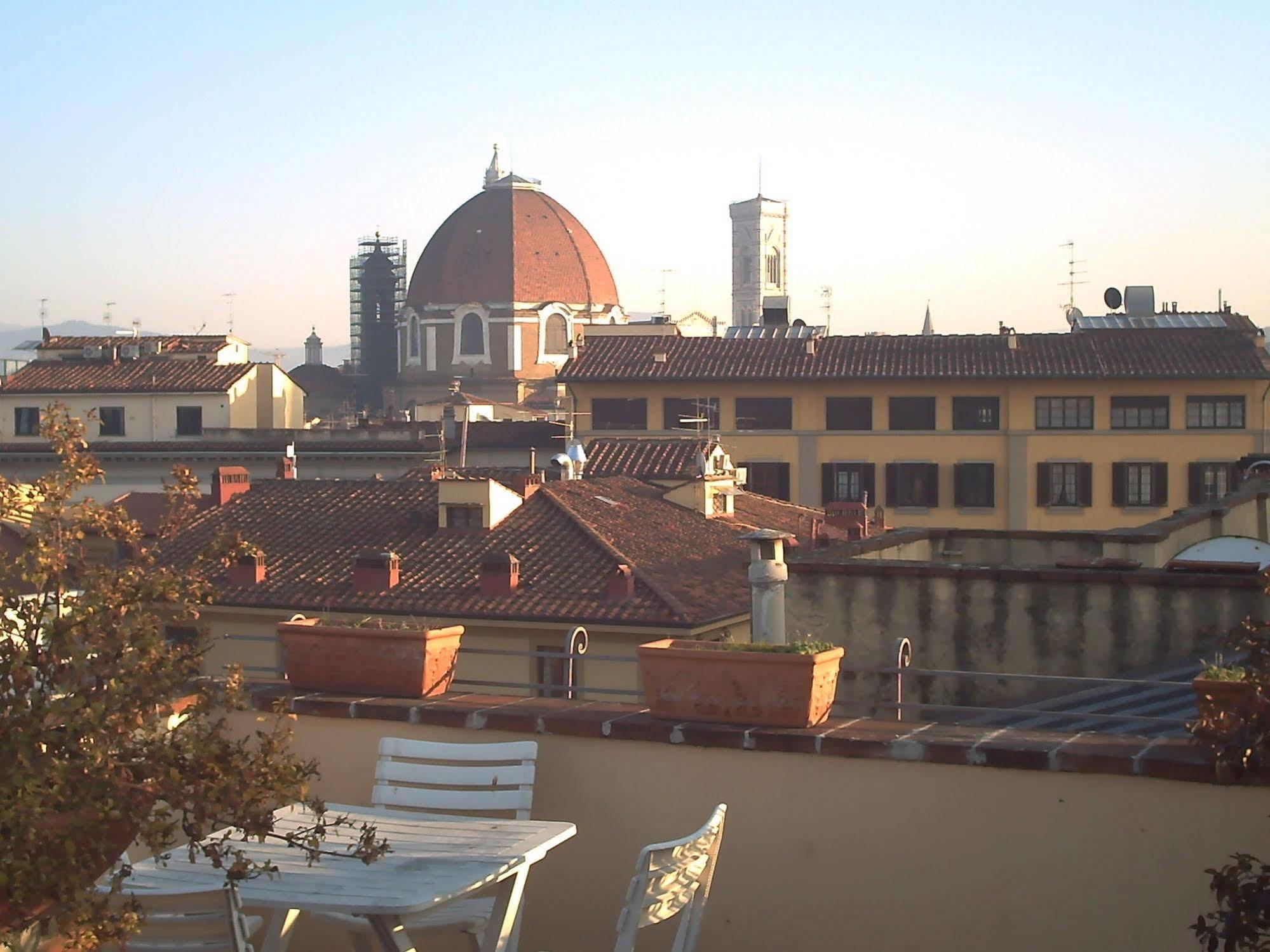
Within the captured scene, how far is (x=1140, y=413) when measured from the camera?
132 ft

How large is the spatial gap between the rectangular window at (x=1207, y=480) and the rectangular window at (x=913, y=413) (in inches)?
243

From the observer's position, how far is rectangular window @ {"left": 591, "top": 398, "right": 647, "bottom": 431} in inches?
1709

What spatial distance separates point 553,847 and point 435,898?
127 cm

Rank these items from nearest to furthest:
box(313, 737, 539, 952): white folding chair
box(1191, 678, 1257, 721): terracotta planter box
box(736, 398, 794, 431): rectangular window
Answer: box(1191, 678, 1257, 721): terracotta planter box → box(313, 737, 539, 952): white folding chair → box(736, 398, 794, 431): rectangular window

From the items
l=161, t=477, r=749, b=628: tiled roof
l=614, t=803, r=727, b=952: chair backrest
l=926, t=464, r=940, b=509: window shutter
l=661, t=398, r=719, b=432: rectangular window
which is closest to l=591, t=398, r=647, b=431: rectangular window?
l=661, t=398, r=719, b=432: rectangular window

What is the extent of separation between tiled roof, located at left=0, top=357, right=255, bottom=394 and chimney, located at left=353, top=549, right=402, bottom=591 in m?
28.4

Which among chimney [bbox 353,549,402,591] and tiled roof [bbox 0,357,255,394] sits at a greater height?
tiled roof [bbox 0,357,255,394]

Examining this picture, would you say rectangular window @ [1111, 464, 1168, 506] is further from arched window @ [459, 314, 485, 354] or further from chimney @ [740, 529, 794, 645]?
arched window @ [459, 314, 485, 354]

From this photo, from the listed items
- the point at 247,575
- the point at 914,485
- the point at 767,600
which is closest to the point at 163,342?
the point at 914,485

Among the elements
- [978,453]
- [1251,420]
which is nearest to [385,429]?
[978,453]

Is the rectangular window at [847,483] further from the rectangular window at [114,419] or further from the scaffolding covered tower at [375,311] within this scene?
the scaffolding covered tower at [375,311]

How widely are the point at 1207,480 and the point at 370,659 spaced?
36.4 metres

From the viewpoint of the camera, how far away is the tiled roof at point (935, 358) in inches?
1583

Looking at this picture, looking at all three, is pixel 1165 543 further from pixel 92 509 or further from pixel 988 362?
pixel 988 362
